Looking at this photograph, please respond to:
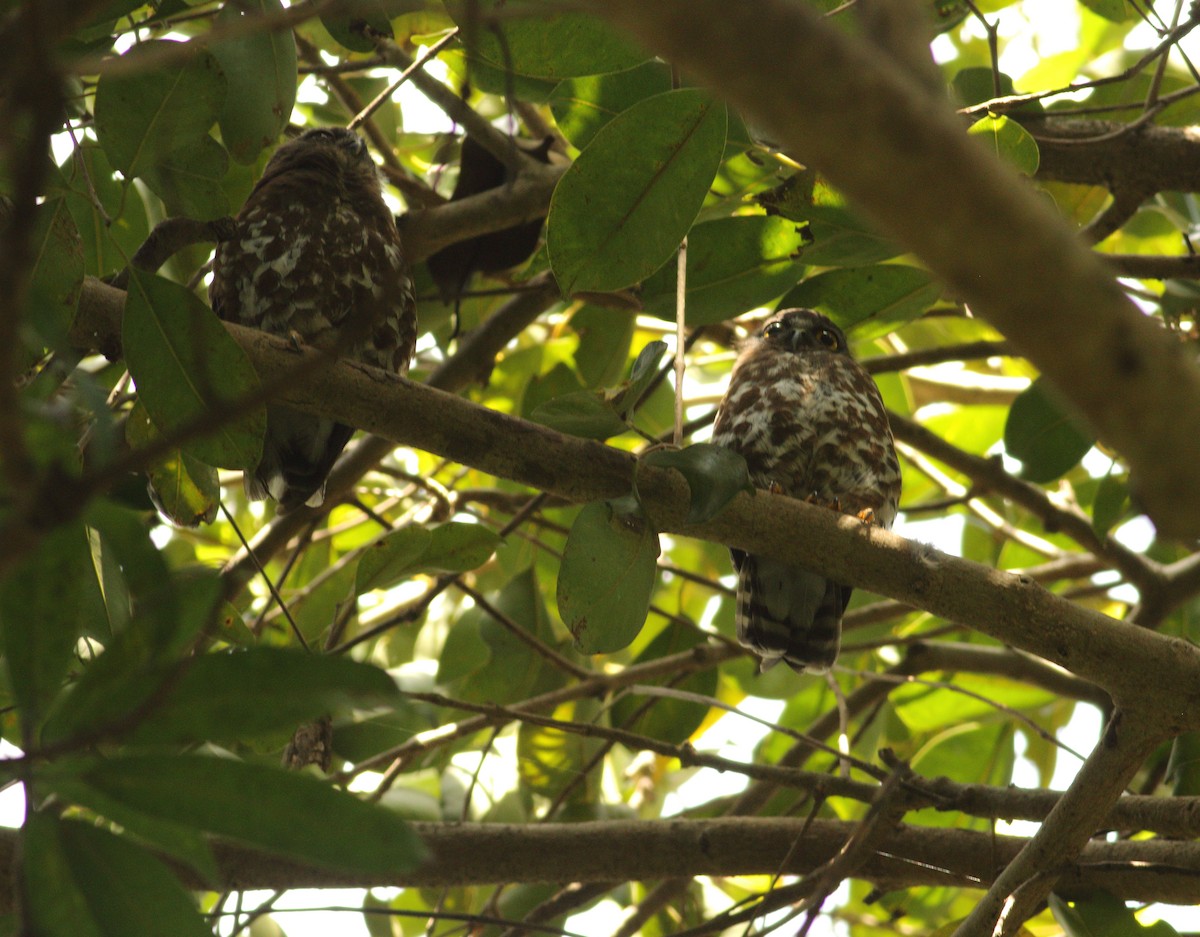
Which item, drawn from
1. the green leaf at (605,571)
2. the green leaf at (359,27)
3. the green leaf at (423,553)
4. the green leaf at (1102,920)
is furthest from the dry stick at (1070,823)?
the green leaf at (359,27)

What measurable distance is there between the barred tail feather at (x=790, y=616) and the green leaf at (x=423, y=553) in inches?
36.9

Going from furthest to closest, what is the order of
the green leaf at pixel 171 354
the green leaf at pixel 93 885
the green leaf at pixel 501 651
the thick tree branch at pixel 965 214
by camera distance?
the green leaf at pixel 501 651, the green leaf at pixel 171 354, the green leaf at pixel 93 885, the thick tree branch at pixel 965 214

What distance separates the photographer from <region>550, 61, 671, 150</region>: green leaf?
9.19ft

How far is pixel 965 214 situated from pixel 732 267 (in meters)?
2.36

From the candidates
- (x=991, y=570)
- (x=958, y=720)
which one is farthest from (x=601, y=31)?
(x=958, y=720)

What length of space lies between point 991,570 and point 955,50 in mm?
3848

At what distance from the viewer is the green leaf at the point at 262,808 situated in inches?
41.5

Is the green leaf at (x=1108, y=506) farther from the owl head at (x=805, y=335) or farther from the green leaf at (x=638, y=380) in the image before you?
the green leaf at (x=638, y=380)

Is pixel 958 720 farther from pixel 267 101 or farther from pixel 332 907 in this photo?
pixel 267 101

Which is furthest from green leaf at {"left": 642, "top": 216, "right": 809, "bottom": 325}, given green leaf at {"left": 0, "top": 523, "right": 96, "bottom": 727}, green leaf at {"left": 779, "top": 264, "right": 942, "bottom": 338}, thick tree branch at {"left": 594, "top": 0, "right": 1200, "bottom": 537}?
thick tree branch at {"left": 594, "top": 0, "right": 1200, "bottom": 537}

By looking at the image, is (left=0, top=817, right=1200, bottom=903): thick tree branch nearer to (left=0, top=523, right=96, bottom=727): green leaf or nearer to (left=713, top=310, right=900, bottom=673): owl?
(left=713, top=310, right=900, bottom=673): owl

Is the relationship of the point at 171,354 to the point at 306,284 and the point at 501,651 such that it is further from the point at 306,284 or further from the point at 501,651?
the point at 501,651

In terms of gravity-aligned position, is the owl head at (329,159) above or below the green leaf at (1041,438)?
above

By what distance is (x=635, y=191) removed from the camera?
2.32 meters
